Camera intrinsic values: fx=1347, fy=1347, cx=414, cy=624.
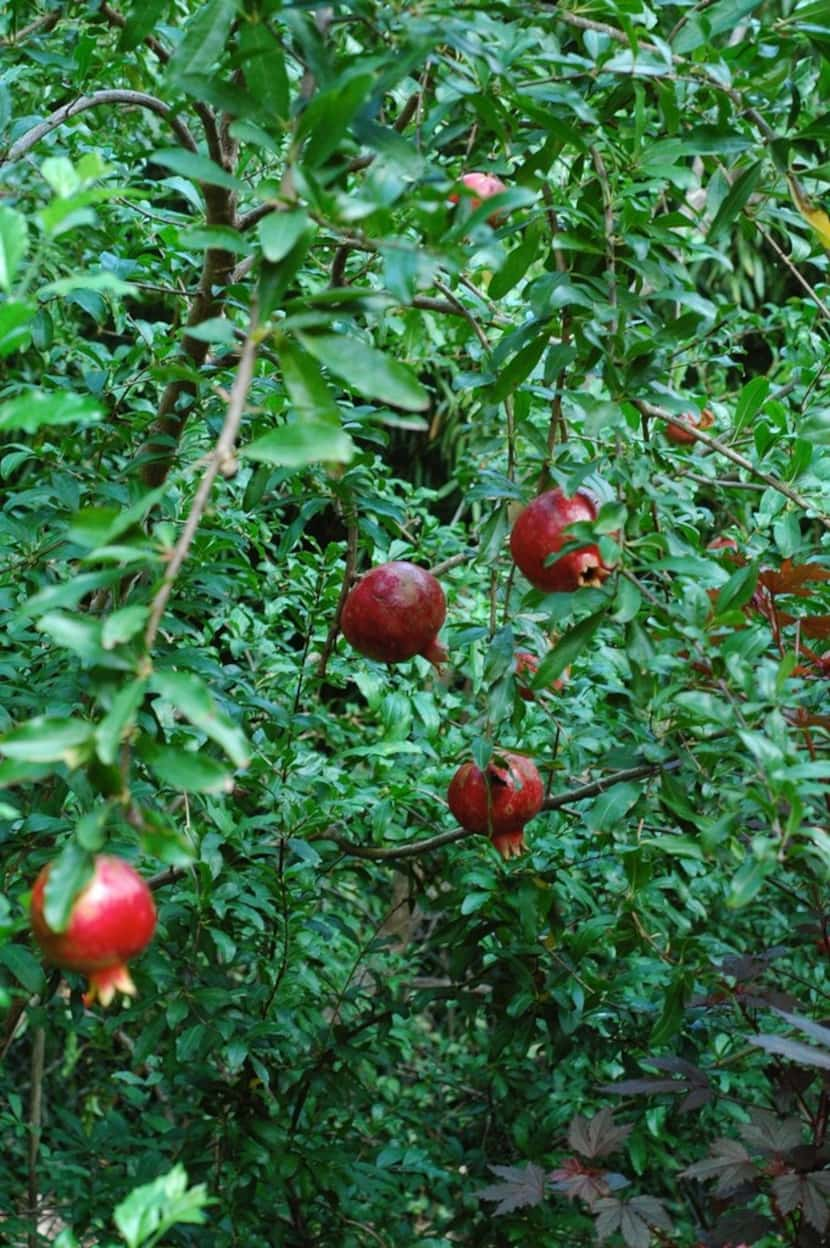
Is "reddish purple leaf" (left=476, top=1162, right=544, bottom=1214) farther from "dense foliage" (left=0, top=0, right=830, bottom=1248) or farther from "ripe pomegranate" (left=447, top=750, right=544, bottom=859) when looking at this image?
"ripe pomegranate" (left=447, top=750, right=544, bottom=859)

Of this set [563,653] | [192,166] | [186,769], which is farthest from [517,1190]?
[192,166]

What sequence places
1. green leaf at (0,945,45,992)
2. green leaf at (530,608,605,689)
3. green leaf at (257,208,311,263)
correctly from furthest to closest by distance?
green leaf at (0,945,45,992) → green leaf at (530,608,605,689) → green leaf at (257,208,311,263)

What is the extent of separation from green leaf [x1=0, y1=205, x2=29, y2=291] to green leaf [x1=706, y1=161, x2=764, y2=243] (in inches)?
28.3

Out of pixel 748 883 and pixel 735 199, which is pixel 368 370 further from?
pixel 735 199

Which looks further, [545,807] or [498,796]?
[545,807]

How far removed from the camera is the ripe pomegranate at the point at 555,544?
3.75ft

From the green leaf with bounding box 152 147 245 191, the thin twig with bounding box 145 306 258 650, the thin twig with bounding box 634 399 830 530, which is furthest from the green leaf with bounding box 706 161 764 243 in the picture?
the thin twig with bounding box 145 306 258 650

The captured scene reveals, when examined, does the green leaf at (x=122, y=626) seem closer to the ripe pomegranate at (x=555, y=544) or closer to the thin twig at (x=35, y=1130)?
the ripe pomegranate at (x=555, y=544)

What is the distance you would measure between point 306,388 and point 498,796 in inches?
24.7

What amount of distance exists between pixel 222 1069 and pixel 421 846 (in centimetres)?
80

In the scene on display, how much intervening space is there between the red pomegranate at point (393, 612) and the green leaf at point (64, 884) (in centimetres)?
60

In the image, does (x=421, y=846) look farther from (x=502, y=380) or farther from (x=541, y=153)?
(x=541, y=153)

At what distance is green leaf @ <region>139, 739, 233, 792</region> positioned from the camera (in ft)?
2.49

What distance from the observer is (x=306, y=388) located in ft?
2.85
